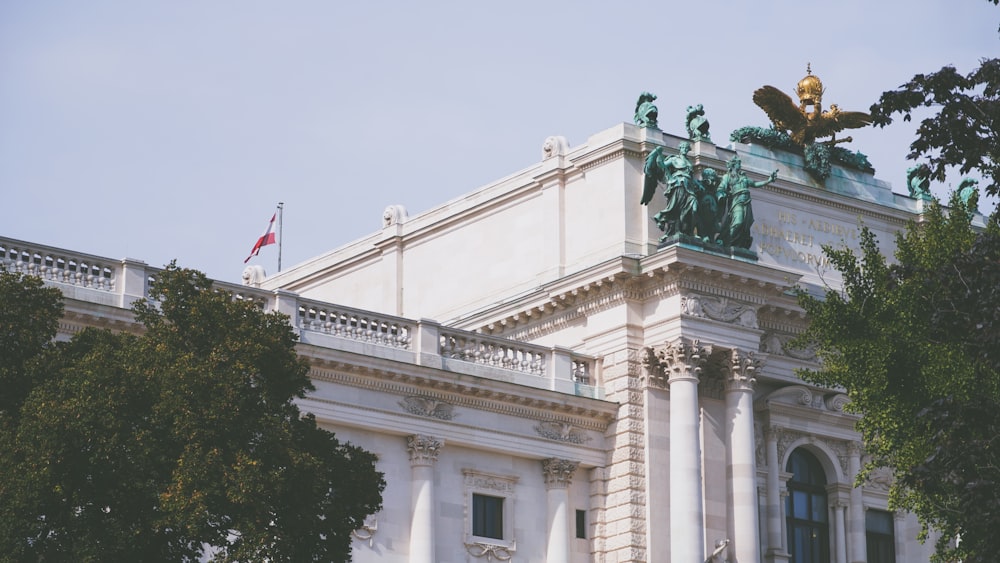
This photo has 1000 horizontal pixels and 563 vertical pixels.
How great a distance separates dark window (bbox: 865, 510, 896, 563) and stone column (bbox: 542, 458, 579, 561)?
876cm

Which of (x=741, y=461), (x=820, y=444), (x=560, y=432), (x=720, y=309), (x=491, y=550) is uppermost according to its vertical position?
(x=720, y=309)

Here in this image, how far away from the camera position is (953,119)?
107ft

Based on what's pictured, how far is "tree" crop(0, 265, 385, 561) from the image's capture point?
3025 centimetres

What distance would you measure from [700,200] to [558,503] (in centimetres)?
781

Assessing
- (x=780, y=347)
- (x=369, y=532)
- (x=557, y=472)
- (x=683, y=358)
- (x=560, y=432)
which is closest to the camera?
(x=369, y=532)

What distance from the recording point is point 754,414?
165 feet

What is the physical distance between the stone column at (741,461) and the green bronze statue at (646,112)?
616cm

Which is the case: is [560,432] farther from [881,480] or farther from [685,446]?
[881,480]

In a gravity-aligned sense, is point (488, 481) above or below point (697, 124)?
below

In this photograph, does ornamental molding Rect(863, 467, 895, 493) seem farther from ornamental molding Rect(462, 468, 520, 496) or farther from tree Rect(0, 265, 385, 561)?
tree Rect(0, 265, 385, 561)

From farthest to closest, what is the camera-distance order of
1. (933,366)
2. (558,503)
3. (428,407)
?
(558,503)
(428,407)
(933,366)

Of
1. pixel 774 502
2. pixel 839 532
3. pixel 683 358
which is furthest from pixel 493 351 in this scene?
pixel 839 532

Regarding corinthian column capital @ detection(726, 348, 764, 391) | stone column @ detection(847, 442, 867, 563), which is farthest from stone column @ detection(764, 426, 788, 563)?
stone column @ detection(847, 442, 867, 563)

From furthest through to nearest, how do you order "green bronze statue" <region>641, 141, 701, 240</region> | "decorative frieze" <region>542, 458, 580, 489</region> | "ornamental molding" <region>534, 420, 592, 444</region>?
1. "green bronze statue" <region>641, 141, 701, 240</region>
2. "ornamental molding" <region>534, 420, 592, 444</region>
3. "decorative frieze" <region>542, 458, 580, 489</region>
